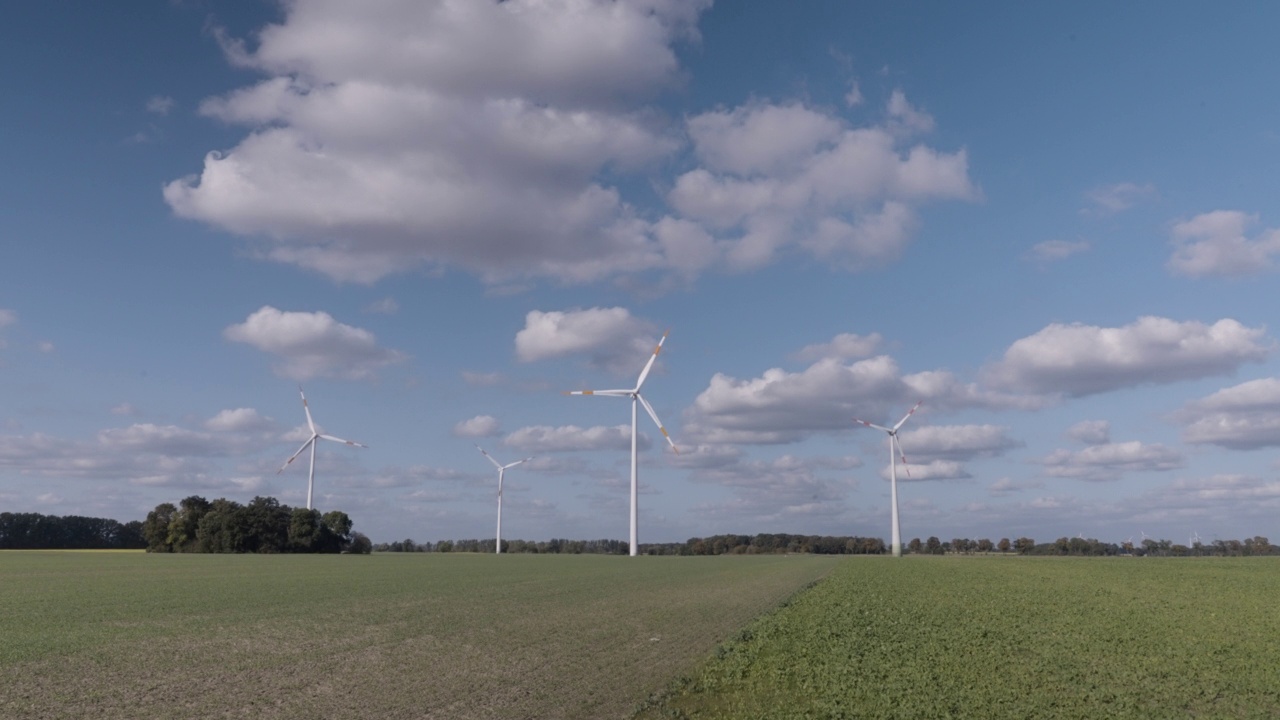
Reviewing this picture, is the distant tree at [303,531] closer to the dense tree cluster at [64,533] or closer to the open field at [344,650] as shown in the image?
the dense tree cluster at [64,533]

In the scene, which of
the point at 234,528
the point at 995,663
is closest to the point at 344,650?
the point at 995,663

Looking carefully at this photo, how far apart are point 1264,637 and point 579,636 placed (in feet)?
61.4

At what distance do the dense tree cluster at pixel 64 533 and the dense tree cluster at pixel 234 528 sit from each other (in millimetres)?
32610

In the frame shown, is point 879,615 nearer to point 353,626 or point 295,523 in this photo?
point 353,626

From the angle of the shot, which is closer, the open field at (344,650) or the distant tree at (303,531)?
the open field at (344,650)

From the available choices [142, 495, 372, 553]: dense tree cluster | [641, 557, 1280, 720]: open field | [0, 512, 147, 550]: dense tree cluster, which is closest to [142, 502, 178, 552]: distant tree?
[142, 495, 372, 553]: dense tree cluster

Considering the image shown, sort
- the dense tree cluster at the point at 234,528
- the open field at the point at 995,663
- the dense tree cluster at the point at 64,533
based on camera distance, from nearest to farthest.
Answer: the open field at the point at 995,663, the dense tree cluster at the point at 234,528, the dense tree cluster at the point at 64,533

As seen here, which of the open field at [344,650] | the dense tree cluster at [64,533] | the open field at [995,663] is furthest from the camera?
the dense tree cluster at [64,533]

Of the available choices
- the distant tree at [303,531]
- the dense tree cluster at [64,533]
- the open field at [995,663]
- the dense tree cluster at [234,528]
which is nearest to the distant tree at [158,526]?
the dense tree cluster at [234,528]

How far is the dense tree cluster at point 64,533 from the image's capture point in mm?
151500

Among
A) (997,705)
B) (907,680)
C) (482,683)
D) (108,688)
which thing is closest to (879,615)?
(907,680)

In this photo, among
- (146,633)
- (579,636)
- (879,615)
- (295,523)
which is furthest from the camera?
(295,523)

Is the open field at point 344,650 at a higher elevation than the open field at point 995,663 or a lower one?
higher

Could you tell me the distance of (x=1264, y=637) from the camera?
25156mm
